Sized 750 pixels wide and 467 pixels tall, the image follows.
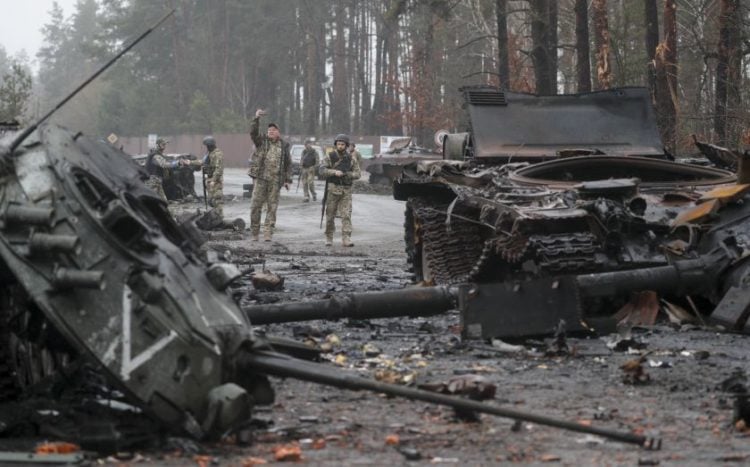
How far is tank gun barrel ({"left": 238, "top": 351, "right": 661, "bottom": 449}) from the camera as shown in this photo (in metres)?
5.64

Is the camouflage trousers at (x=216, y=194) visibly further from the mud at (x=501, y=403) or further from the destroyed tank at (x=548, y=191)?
the mud at (x=501, y=403)

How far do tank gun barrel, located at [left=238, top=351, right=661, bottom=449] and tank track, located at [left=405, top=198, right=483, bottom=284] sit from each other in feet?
20.6

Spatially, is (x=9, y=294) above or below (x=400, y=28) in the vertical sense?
below

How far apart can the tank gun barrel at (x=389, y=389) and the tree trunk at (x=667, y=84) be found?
18.3 m

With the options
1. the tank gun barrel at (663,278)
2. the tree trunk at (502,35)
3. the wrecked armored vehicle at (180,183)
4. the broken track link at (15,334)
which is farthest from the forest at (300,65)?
the broken track link at (15,334)

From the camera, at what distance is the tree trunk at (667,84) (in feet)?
78.3

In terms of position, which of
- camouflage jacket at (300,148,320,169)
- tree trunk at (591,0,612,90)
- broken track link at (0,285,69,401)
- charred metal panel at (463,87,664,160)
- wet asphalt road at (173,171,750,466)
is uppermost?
tree trunk at (591,0,612,90)

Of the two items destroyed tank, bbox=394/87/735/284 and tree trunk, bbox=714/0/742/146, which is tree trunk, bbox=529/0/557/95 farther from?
destroyed tank, bbox=394/87/735/284

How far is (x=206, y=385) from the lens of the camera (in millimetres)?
5855

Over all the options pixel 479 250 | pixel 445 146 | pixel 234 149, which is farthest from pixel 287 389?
pixel 234 149

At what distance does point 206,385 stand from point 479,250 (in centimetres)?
717

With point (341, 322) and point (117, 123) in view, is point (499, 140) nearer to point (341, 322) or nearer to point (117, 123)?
point (341, 322)

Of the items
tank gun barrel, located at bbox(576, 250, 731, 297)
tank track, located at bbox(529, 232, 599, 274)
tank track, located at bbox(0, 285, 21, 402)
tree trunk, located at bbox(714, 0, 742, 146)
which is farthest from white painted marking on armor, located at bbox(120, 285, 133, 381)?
tree trunk, located at bbox(714, 0, 742, 146)

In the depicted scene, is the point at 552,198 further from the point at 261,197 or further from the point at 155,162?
the point at 155,162
